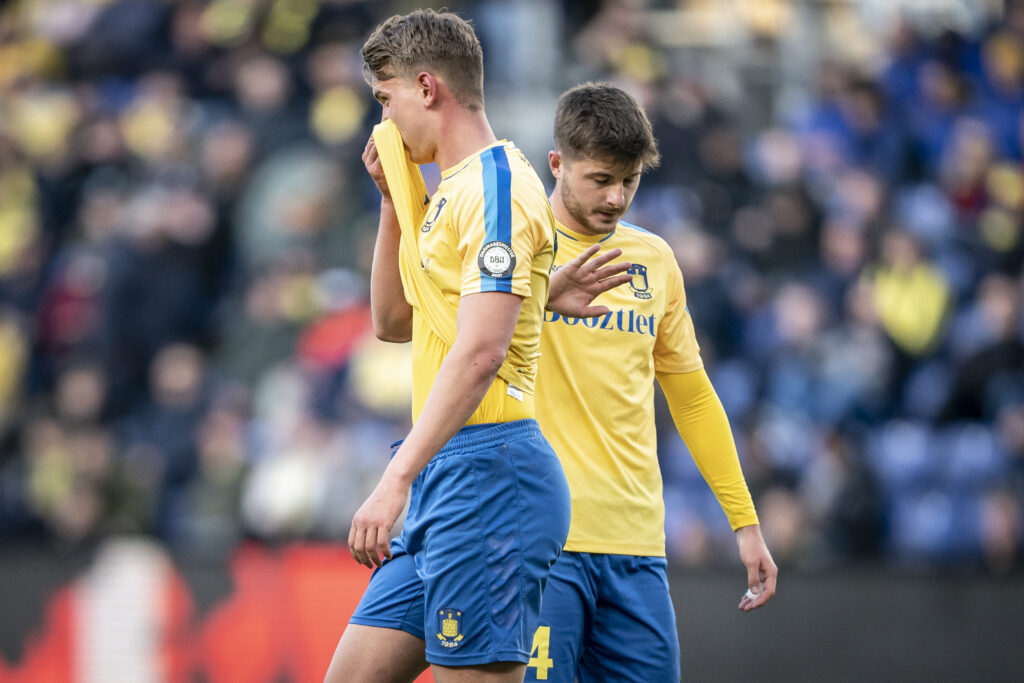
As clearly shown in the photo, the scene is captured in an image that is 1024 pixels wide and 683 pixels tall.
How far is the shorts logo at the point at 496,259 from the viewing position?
11.4 ft

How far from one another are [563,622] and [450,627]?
0.87 m

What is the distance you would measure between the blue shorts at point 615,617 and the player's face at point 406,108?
1.44 m

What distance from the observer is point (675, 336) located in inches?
188

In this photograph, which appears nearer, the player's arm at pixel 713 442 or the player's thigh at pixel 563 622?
the player's thigh at pixel 563 622

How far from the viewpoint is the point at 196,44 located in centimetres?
1248

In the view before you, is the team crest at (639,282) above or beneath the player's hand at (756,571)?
above

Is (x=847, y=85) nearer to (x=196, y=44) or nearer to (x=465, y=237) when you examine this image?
(x=196, y=44)

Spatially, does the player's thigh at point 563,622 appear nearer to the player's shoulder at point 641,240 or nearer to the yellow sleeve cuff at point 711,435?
the yellow sleeve cuff at point 711,435

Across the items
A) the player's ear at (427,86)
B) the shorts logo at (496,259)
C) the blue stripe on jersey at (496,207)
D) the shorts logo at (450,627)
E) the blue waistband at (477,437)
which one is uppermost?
the player's ear at (427,86)

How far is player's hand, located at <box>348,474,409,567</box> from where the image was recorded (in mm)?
3332

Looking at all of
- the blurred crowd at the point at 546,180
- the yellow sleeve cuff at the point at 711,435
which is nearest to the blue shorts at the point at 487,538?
the yellow sleeve cuff at the point at 711,435

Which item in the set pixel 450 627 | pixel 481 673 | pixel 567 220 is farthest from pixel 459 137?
pixel 481 673

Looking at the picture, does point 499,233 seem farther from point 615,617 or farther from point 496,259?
point 615,617

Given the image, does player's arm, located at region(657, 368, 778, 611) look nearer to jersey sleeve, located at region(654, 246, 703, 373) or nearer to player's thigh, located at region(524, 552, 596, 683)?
jersey sleeve, located at region(654, 246, 703, 373)
